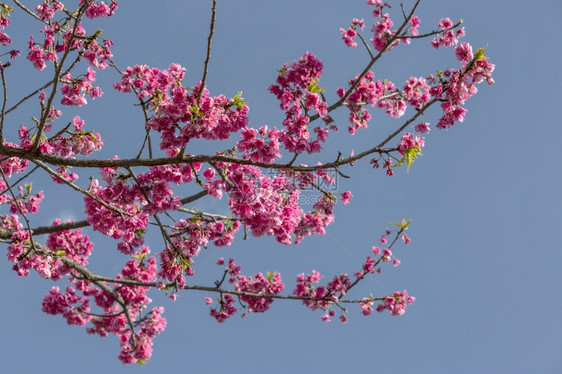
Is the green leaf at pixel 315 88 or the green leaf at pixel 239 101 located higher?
the green leaf at pixel 315 88

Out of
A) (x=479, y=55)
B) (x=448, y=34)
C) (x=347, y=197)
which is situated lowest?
(x=479, y=55)

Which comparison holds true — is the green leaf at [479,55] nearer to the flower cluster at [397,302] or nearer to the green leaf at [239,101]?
the green leaf at [239,101]

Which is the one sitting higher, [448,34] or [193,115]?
[448,34]

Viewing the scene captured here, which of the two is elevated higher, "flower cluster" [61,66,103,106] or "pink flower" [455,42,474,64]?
"flower cluster" [61,66,103,106]

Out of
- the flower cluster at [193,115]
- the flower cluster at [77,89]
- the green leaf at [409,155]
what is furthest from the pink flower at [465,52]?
the flower cluster at [77,89]

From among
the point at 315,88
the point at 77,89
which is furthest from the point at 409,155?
the point at 77,89

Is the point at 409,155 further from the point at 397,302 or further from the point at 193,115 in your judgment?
the point at 397,302

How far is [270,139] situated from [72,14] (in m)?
3.31

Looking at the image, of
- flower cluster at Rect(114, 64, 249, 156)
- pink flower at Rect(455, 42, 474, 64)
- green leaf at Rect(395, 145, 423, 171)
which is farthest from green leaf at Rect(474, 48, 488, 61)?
flower cluster at Rect(114, 64, 249, 156)

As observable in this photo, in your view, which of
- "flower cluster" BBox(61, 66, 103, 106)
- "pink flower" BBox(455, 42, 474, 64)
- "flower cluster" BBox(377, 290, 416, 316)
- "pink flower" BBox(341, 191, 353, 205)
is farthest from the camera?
"flower cluster" BBox(377, 290, 416, 316)

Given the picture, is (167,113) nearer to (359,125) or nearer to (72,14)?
(72,14)

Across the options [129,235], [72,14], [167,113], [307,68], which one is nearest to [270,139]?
[167,113]

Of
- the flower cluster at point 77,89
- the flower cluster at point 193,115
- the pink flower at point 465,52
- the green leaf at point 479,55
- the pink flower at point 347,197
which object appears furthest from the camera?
the pink flower at point 347,197

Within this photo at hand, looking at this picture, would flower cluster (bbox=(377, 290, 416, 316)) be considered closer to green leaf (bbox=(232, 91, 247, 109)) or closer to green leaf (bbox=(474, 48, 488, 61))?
green leaf (bbox=(474, 48, 488, 61))
